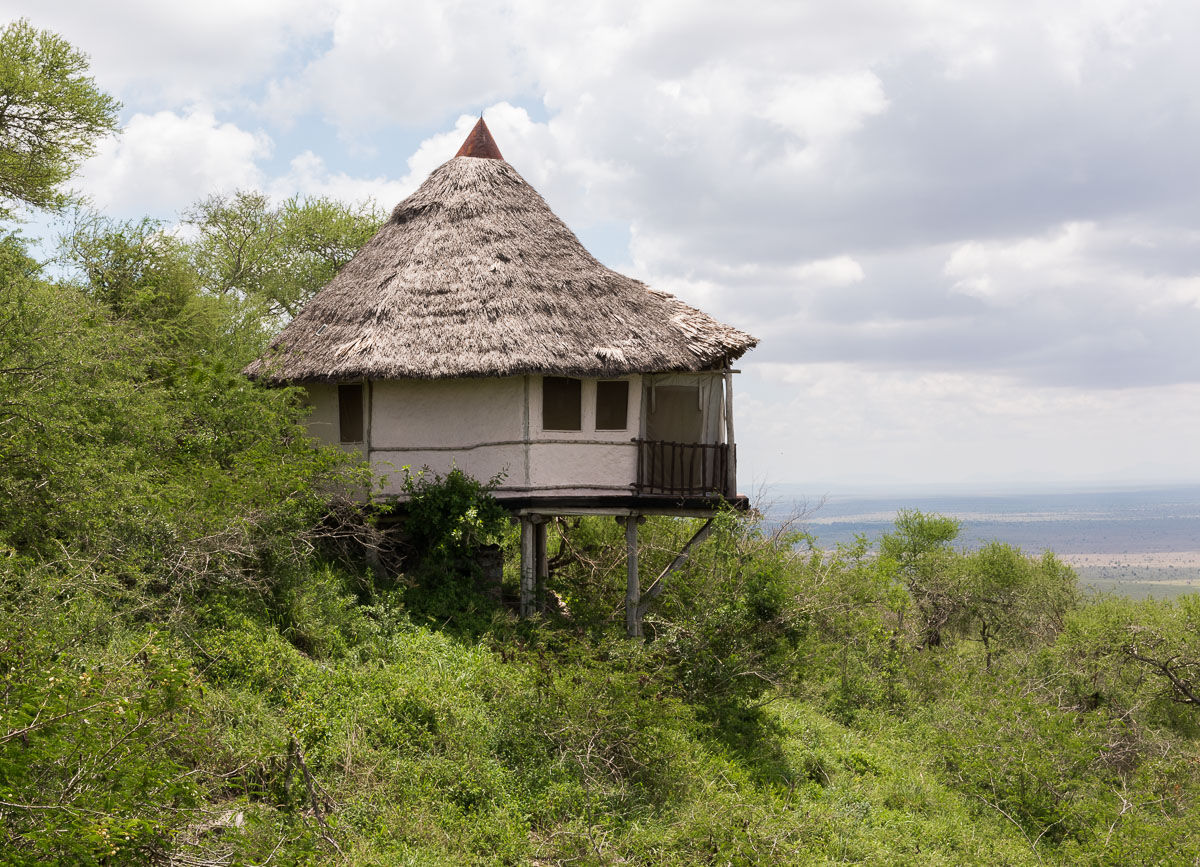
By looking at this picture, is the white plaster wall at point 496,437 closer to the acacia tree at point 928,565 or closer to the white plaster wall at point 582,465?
the white plaster wall at point 582,465

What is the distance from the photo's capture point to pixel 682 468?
15539mm

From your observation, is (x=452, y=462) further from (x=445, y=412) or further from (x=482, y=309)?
(x=482, y=309)

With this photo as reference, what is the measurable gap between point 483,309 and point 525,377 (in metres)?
1.22

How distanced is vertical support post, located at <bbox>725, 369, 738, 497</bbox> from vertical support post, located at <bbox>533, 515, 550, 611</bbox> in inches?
111

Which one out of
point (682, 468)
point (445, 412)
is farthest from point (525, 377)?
point (682, 468)

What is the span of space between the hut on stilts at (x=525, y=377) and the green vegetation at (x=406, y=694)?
2.46 ft

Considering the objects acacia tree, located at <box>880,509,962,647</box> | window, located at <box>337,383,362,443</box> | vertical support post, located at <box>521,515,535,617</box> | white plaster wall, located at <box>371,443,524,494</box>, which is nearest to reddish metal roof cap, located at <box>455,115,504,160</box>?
window, located at <box>337,383,362,443</box>

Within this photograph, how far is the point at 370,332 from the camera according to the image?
1510cm

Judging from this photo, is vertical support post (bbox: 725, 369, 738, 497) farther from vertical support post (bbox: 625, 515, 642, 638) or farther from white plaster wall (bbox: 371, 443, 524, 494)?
white plaster wall (bbox: 371, 443, 524, 494)

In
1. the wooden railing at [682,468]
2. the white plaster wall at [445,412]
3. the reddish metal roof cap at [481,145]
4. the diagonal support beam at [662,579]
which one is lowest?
the diagonal support beam at [662,579]

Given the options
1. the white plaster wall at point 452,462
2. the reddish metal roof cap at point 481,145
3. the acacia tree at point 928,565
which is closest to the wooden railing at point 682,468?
the white plaster wall at point 452,462

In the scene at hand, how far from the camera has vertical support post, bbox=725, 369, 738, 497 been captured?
621 inches

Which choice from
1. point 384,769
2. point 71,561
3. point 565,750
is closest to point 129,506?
point 71,561

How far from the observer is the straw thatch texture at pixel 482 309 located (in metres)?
14.7
